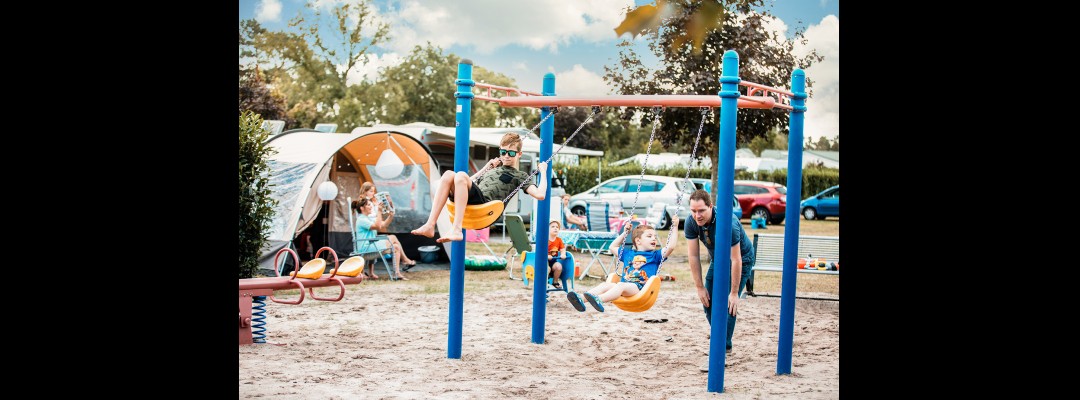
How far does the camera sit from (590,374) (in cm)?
615

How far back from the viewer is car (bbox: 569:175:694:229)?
1978 cm

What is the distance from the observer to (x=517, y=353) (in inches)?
268

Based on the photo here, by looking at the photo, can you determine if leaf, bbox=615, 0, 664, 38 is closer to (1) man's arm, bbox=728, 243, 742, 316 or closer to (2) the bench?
(1) man's arm, bbox=728, 243, 742, 316

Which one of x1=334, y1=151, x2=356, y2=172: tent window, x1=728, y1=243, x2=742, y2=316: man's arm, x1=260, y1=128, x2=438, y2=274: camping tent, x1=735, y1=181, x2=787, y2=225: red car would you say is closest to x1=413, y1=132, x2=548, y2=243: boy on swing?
x1=728, y1=243, x2=742, y2=316: man's arm

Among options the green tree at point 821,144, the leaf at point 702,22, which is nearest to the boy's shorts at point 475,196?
the leaf at point 702,22

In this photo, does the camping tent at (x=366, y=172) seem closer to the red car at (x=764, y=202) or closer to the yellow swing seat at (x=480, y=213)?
the yellow swing seat at (x=480, y=213)

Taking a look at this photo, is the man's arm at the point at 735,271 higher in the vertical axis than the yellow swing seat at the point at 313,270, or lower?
higher

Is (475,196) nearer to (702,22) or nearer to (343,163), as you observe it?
(702,22)

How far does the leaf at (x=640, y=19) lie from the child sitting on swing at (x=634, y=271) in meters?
3.50

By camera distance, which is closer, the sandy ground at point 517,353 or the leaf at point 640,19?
the leaf at point 640,19

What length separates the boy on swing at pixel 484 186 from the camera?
5895 mm
